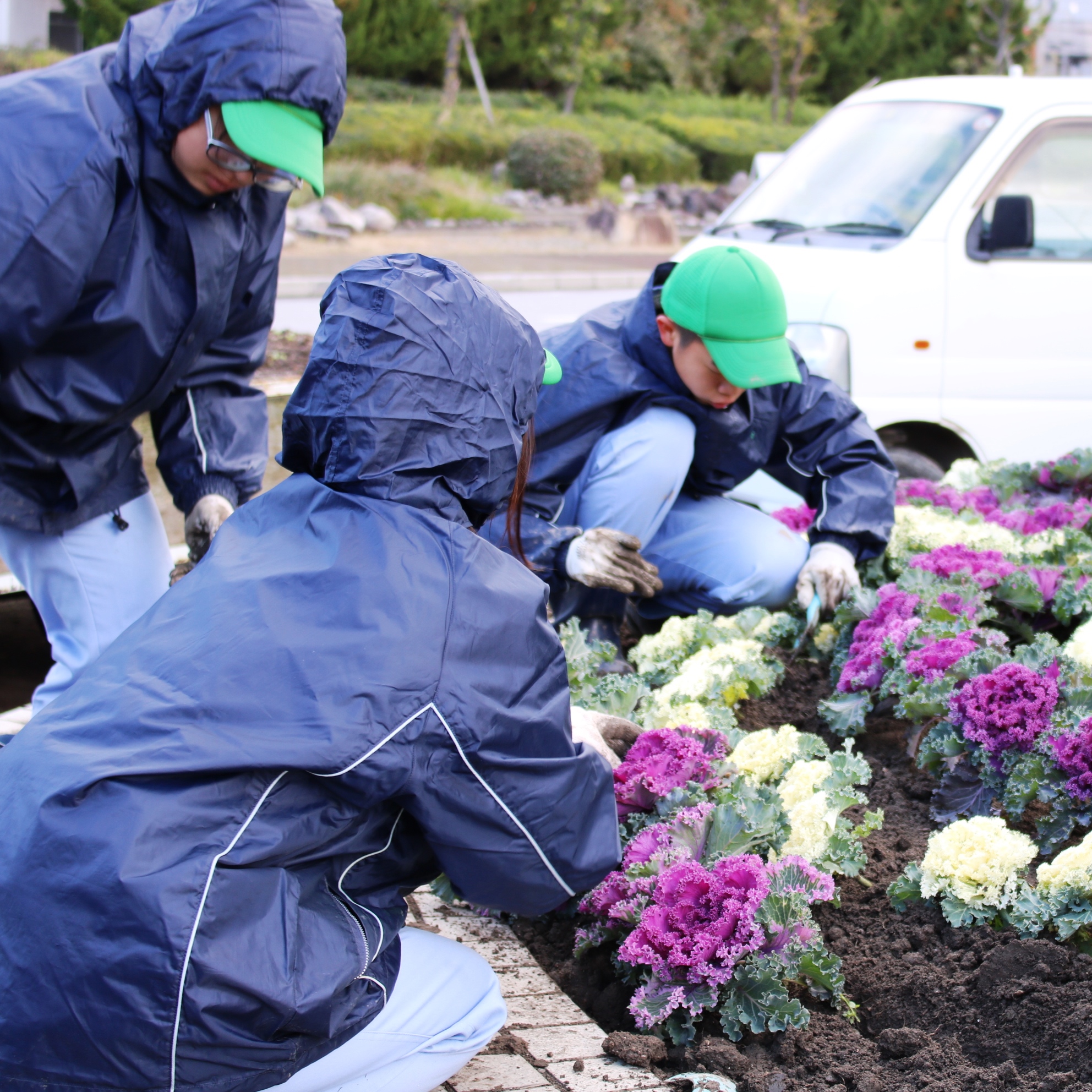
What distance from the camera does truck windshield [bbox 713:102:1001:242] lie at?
5.23 metres

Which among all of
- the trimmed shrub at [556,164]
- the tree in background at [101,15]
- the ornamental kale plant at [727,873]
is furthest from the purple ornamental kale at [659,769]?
the tree in background at [101,15]

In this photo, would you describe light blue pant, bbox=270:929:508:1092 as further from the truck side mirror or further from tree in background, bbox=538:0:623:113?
tree in background, bbox=538:0:623:113

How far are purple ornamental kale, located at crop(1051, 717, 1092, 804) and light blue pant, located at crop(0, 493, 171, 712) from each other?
2289 mm

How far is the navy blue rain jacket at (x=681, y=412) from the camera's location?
3.67 meters

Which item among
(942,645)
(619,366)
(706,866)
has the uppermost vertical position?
(619,366)

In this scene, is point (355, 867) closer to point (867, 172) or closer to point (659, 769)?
point (659, 769)

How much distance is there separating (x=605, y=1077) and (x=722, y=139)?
28.3 meters

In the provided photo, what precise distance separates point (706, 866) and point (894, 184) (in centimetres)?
391

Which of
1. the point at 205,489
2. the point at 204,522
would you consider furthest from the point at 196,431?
the point at 204,522

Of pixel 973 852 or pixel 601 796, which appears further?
pixel 973 852

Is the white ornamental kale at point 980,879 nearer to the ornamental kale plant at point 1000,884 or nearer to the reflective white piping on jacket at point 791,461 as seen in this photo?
the ornamental kale plant at point 1000,884

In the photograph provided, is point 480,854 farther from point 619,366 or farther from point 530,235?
point 530,235

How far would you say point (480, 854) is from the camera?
1761mm

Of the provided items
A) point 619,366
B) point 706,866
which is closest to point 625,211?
point 619,366
